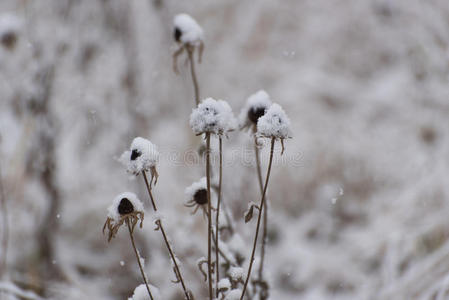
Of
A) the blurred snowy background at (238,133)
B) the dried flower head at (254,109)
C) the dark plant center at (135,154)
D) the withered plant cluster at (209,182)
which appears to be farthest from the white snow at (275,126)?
the blurred snowy background at (238,133)

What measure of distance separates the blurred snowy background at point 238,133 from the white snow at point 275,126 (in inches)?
40.4

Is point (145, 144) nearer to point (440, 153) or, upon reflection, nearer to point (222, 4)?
point (440, 153)

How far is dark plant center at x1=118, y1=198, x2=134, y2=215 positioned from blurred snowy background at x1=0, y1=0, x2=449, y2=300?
1.03m

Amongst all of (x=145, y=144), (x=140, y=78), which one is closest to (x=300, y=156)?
(x=140, y=78)

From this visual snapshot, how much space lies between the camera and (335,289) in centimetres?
239

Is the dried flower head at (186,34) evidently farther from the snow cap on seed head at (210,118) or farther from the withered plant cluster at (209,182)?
the snow cap on seed head at (210,118)

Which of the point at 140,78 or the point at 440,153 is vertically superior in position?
the point at 140,78

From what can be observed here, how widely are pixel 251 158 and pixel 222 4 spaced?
180cm

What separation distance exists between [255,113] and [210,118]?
19 cm

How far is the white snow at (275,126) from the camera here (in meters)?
0.72

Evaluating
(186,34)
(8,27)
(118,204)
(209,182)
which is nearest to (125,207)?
(118,204)

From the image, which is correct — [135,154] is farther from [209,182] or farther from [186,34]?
[186,34]

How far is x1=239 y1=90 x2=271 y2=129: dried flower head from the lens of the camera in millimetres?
Answer: 875

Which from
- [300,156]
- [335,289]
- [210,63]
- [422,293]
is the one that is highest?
[210,63]
